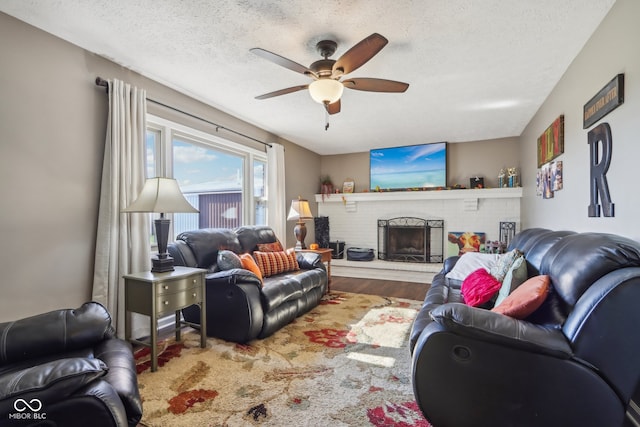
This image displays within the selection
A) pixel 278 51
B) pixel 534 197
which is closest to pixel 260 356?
pixel 278 51

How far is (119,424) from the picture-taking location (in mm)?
1089

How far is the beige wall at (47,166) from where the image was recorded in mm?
2045

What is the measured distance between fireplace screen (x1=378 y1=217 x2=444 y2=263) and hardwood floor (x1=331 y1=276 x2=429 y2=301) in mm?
773

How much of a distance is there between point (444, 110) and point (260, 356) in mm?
3457

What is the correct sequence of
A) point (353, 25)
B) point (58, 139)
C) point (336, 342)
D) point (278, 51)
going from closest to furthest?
point (353, 25) → point (58, 139) → point (278, 51) → point (336, 342)

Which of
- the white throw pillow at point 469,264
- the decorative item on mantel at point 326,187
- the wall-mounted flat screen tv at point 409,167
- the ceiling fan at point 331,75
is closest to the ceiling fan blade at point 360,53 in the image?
the ceiling fan at point 331,75

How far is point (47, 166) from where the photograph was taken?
223 centimetres

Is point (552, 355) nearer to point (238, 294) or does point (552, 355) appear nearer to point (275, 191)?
point (238, 294)

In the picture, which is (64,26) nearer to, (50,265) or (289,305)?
(50,265)

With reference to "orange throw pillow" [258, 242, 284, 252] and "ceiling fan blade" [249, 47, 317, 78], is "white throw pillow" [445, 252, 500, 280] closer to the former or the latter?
"orange throw pillow" [258, 242, 284, 252]

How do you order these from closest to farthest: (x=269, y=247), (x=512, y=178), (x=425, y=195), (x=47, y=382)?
(x=47, y=382)
(x=269, y=247)
(x=512, y=178)
(x=425, y=195)

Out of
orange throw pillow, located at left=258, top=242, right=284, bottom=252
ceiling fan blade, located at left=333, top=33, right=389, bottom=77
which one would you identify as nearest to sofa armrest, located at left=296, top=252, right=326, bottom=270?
orange throw pillow, located at left=258, top=242, right=284, bottom=252

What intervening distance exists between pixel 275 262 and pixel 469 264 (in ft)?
6.60

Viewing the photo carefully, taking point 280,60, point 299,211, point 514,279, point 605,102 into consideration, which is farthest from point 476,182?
point 280,60
